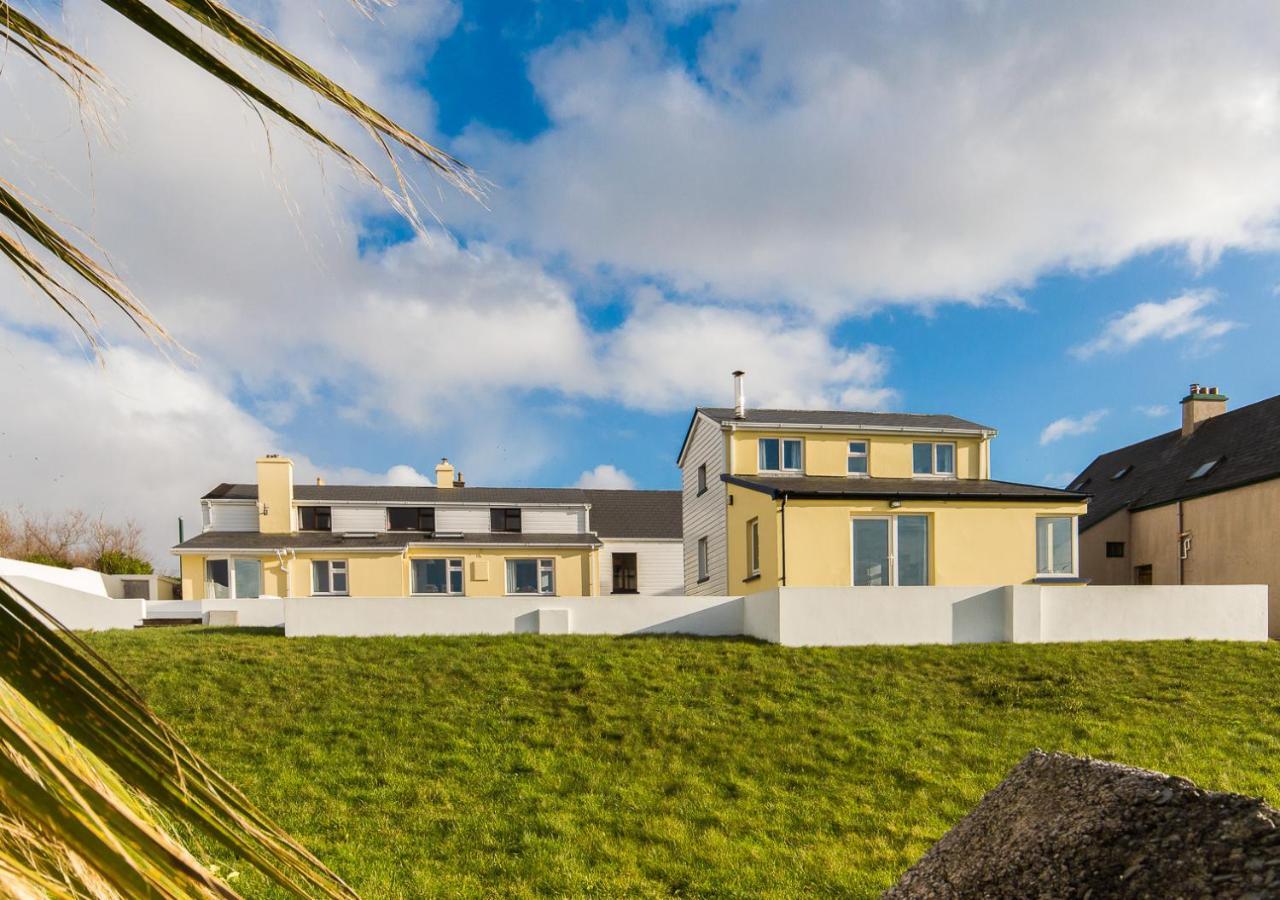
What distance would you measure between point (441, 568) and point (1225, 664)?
86.2ft

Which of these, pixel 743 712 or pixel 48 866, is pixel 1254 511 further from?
pixel 48 866

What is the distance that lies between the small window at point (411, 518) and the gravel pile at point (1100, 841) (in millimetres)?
32268

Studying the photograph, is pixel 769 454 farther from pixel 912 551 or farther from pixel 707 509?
pixel 912 551

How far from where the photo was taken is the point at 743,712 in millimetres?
12406

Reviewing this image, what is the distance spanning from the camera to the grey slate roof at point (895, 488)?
19.5 metres

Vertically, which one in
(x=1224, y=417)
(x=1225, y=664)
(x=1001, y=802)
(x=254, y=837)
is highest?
(x=1224, y=417)

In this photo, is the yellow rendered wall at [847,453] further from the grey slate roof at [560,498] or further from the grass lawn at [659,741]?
the grey slate roof at [560,498]

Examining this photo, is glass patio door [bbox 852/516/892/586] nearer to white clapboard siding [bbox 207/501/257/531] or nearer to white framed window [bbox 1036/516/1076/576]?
white framed window [bbox 1036/516/1076/576]

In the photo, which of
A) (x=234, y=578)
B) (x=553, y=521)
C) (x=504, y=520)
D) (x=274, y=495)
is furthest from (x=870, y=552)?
(x=274, y=495)

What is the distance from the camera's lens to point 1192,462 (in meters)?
26.8

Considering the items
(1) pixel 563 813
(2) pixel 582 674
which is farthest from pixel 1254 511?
(1) pixel 563 813

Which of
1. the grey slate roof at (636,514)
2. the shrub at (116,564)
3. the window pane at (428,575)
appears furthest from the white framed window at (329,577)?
the grey slate roof at (636,514)

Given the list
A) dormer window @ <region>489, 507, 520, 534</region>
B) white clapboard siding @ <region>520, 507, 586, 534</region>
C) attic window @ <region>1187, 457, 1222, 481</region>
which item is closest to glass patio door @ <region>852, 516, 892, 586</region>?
attic window @ <region>1187, 457, 1222, 481</region>

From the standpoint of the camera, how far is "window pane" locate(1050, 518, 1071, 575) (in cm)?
2055
